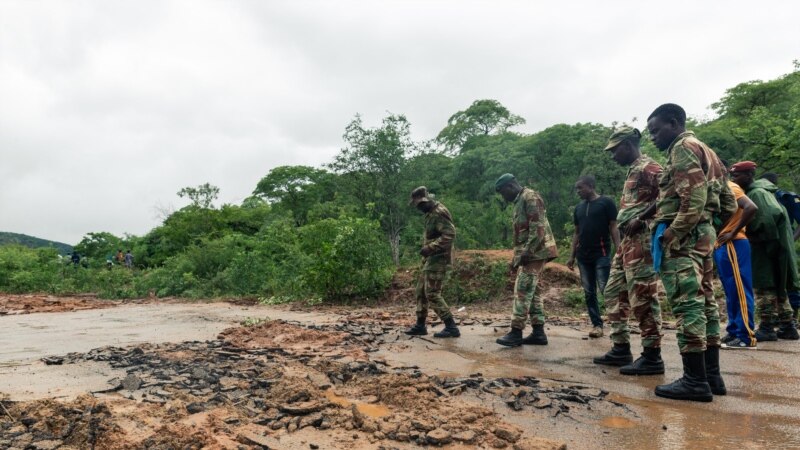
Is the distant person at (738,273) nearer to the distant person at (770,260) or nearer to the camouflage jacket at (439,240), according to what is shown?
the distant person at (770,260)

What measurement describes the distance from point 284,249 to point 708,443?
13540 millimetres

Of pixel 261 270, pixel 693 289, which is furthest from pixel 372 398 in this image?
pixel 261 270

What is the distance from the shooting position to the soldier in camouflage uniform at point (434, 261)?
20.8ft

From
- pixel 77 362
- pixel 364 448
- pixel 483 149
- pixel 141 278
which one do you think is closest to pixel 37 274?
pixel 141 278

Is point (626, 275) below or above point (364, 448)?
above

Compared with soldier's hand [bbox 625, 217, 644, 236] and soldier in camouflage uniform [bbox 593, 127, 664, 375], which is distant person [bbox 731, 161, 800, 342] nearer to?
soldier in camouflage uniform [bbox 593, 127, 664, 375]

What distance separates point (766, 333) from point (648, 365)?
2.48 metres

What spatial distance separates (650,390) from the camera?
149 inches

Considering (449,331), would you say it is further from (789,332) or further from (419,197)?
(789,332)

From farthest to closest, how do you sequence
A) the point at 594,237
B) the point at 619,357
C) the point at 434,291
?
the point at 434,291 < the point at 594,237 < the point at 619,357

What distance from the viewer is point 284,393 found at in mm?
3555

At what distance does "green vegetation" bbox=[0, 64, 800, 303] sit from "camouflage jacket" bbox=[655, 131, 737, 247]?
7.57 metres

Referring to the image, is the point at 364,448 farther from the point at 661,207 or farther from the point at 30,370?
the point at 30,370

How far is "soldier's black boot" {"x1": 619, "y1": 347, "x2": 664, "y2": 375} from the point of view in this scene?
4.26 metres
